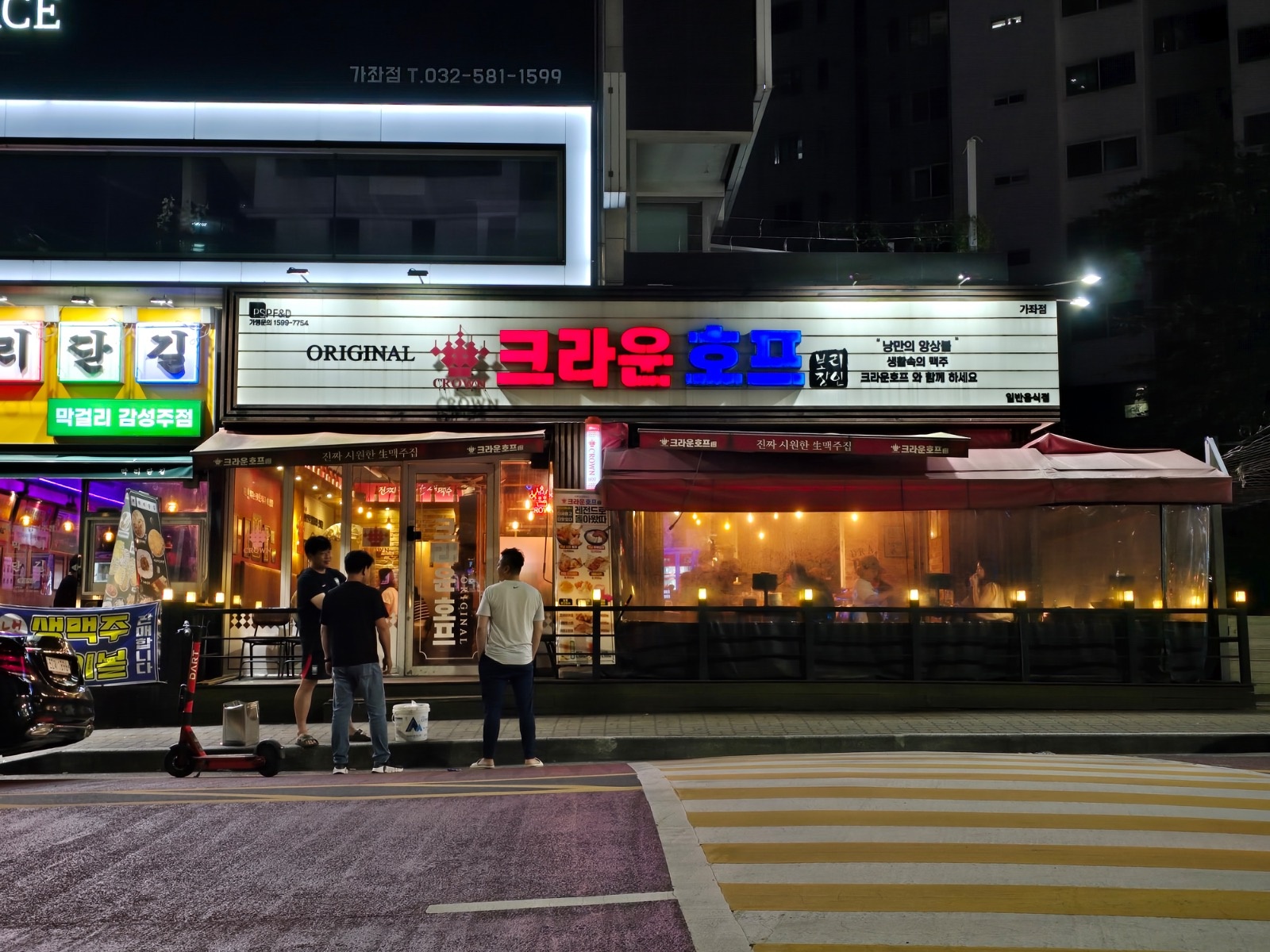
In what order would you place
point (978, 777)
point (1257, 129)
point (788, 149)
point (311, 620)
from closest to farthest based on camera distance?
1. point (978, 777)
2. point (311, 620)
3. point (1257, 129)
4. point (788, 149)

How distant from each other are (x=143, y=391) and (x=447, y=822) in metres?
12.1

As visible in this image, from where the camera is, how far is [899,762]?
9797mm

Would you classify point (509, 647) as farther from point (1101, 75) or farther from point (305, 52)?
point (1101, 75)

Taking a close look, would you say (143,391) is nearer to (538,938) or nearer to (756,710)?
(756,710)

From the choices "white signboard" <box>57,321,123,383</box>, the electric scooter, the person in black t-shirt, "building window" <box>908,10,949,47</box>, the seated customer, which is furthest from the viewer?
"building window" <box>908,10,949,47</box>

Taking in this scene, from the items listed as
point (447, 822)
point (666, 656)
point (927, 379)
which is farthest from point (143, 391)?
point (447, 822)

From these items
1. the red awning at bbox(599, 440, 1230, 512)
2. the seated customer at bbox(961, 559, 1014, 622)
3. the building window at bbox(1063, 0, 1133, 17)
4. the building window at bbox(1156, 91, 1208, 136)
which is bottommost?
the seated customer at bbox(961, 559, 1014, 622)

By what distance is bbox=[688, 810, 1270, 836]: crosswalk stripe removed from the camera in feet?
21.4

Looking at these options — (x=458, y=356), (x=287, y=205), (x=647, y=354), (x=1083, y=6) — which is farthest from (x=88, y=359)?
(x=1083, y=6)

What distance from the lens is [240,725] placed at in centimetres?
1174

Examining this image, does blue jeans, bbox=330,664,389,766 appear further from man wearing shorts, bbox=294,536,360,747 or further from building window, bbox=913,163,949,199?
building window, bbox=913,163,949,199

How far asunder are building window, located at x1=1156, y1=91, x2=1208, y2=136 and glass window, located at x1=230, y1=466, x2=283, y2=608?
34.7 metres

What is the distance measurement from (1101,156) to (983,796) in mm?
40297

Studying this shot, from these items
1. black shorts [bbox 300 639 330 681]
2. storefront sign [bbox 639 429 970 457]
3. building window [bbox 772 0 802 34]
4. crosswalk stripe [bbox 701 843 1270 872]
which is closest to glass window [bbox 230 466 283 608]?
black shorts [bbox 300 639 330 681]
